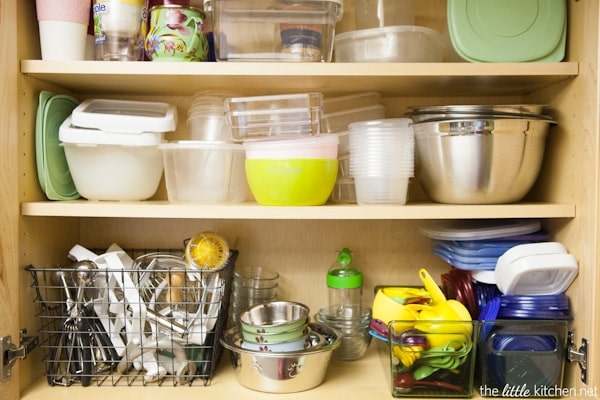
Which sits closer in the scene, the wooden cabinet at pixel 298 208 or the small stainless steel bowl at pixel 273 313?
the wooden cabinet at pixel 298 208

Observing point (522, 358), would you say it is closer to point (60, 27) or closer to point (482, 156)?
point (482, 156)

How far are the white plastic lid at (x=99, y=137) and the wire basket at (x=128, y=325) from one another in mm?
239

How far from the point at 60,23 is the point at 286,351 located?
749 millimetres

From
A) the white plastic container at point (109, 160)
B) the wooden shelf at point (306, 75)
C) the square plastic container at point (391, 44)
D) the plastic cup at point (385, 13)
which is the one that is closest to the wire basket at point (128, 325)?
the white plastic container at point (109, 160)

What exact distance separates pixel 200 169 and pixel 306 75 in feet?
0.93

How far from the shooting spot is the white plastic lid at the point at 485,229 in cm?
118

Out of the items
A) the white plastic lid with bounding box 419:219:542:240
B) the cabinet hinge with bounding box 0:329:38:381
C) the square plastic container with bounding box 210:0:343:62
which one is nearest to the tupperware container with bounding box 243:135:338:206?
the square plastic container with bounding box 210:0:343:62

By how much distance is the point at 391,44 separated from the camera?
3.75 ft

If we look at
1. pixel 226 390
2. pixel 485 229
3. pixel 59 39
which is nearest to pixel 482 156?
pixel 485 229

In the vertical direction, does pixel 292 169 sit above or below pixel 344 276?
above

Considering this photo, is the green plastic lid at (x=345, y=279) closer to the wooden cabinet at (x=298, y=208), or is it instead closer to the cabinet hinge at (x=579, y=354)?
the wooden cabinet at (x=298, y=208)

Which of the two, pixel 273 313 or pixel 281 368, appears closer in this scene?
pixel 281 368

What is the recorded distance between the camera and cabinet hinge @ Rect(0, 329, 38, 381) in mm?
1046

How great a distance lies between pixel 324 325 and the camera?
123 cm
